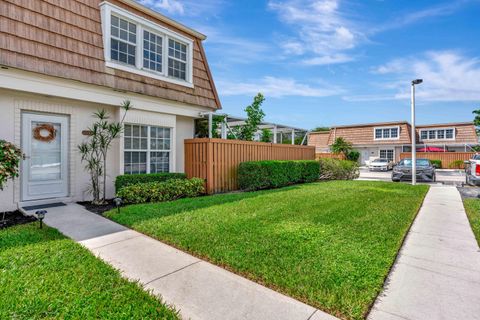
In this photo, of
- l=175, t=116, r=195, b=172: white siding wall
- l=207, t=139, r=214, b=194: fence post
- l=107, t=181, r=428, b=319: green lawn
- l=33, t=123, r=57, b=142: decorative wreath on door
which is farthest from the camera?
l=175, t=116, r=195, b=172: white siding wall

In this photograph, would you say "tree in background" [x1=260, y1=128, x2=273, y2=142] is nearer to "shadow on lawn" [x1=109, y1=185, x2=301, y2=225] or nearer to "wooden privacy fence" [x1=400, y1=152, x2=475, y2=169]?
"shadow on lawn" [x1=109, y1=185, x2=301, y2=225]

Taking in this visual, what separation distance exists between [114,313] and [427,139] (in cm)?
3699

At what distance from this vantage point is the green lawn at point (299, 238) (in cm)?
268

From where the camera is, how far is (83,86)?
670 centimetres

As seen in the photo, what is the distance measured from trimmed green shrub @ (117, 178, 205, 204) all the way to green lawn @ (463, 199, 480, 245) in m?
6.70

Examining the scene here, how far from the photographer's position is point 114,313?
87.3 inches

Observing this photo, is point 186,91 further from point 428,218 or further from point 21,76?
point 428,218

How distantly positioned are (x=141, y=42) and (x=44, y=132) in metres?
3.80

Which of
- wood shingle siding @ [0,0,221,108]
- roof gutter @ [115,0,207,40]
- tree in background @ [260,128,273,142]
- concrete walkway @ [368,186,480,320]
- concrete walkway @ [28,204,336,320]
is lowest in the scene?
concrete walkway @ [368,186,480,320]

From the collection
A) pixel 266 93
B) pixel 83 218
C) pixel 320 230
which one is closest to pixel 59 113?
pixel 83 218

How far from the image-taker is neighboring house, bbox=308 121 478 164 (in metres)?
28.0

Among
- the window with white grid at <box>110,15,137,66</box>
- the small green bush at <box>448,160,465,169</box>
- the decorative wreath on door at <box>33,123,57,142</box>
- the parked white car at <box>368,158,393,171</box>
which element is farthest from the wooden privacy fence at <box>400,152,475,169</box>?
the decorative wreath on door at <box>33,123,57,142</box>

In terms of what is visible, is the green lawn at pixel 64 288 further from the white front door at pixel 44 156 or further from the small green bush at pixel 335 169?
the small green bush at pixel 335 169

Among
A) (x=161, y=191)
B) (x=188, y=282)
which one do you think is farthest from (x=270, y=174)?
(x=188, y=282)
